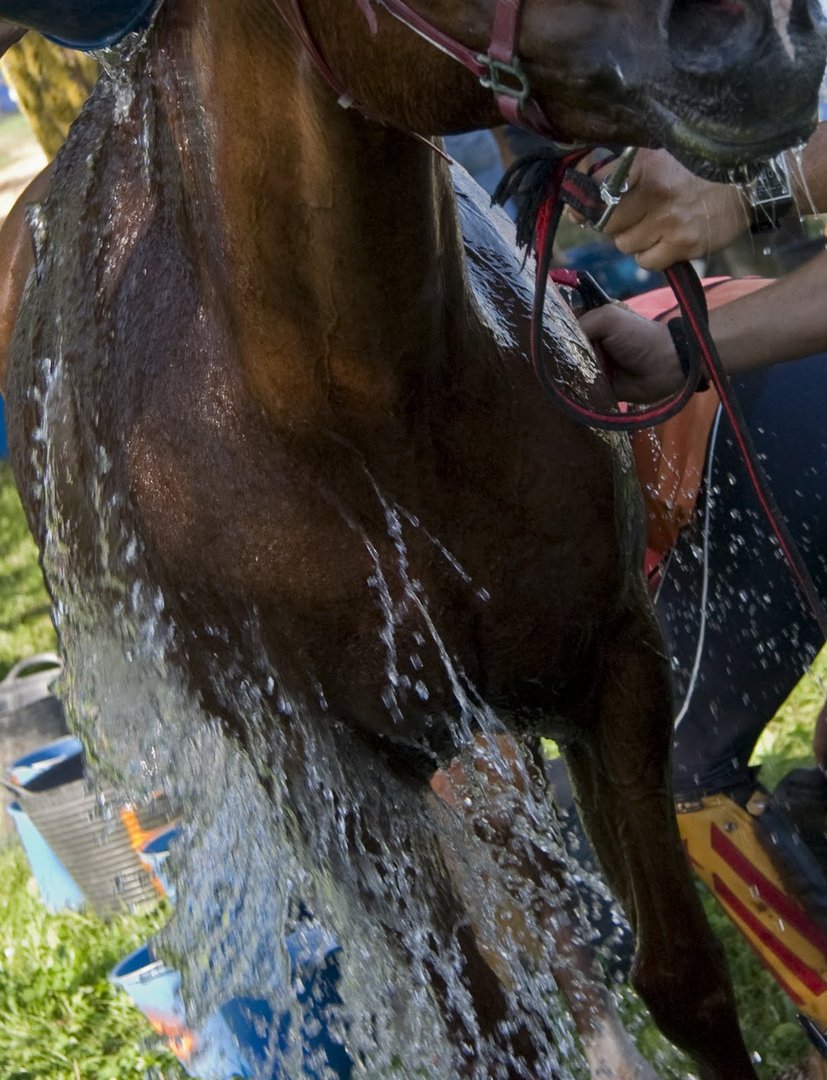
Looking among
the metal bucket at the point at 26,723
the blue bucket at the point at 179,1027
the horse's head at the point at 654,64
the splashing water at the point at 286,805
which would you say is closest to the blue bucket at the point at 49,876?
the metal bucket at the point at 26,723

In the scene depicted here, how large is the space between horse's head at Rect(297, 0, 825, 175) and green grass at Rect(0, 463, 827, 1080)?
6.72 ft

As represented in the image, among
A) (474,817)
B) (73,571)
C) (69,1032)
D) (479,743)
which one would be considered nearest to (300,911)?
(474,817)

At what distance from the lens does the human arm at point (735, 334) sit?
2664mm

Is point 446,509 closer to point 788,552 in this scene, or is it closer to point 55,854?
point 788,552

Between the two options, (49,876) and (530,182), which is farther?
(49,876)

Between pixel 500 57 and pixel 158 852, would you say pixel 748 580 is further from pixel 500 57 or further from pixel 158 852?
pixel 500 57

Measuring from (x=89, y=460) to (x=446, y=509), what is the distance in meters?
0.66

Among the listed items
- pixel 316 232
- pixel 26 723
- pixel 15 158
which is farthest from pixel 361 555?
pixel 15 158

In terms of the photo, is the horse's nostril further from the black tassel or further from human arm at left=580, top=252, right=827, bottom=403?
human arm at left=580, top=252, right=827, bottom=403

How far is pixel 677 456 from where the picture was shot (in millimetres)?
3145

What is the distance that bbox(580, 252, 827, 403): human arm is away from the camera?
266 cm

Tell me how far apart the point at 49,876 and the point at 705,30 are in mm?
3910

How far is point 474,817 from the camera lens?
319 centimetres

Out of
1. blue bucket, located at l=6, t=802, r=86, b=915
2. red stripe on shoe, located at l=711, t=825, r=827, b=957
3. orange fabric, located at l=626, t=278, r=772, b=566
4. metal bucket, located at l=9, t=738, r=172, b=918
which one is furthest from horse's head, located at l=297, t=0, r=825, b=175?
blue bucket, located at l=6, t=802, r=86, b=915
